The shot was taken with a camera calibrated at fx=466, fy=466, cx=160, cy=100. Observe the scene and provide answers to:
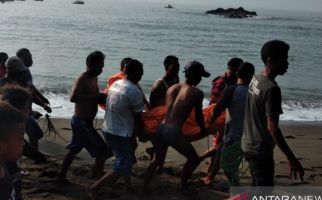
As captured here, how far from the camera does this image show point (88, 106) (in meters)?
5.84

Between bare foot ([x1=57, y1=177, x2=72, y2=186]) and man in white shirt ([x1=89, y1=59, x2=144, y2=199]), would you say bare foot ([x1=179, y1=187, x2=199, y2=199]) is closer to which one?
man in white shirt ([x1=89, y1=59, x2=144, y2=199])

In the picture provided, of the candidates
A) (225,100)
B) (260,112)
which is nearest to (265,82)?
(260,112)

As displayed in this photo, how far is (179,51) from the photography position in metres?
31.2

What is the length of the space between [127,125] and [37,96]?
2.08m

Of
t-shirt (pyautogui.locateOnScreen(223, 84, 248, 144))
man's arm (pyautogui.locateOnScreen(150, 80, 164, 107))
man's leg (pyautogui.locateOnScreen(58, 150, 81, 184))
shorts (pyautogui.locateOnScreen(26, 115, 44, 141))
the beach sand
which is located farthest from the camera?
shorts (pyautogui.locateOnScreen(26, 115, 44, 141))

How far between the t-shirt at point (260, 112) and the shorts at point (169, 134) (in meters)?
1.18

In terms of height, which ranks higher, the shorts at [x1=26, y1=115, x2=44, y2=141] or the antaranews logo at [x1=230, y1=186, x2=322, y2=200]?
the shorts at [x1=26, y1=115, x2=44, y2=141]

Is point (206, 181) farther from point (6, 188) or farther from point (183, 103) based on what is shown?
point (6, 188)

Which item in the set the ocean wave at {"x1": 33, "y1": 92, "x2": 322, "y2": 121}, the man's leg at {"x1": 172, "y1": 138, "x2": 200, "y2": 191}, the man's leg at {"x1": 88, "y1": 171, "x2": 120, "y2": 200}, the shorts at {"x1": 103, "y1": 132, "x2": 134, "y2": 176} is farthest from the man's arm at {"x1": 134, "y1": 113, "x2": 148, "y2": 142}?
the ocean wave at {"x1": 33, "y1": 92, "x2": 322, "y2": 121}

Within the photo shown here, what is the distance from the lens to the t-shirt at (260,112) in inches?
160

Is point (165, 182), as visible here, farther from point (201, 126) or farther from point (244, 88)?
point (244, 88)

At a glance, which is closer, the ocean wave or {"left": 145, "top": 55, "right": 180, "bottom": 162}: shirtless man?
{"left": 145, "top": 55, "right": 180, "bottom": 162}: shirtless man

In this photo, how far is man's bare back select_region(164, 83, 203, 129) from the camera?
5422mm

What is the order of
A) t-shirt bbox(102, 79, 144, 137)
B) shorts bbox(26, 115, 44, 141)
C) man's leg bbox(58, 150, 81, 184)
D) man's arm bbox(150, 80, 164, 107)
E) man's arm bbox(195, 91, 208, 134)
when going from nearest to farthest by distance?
t-shirt bbox(102, 79, 144, 137) → man's arm bbox(195, 91, 208, 134) → man's leg bbox(58, 150, 81, 184) → man's arm bbox(150, 80, 164, 107) → shorts bbox(26, 115, 44, 141)
